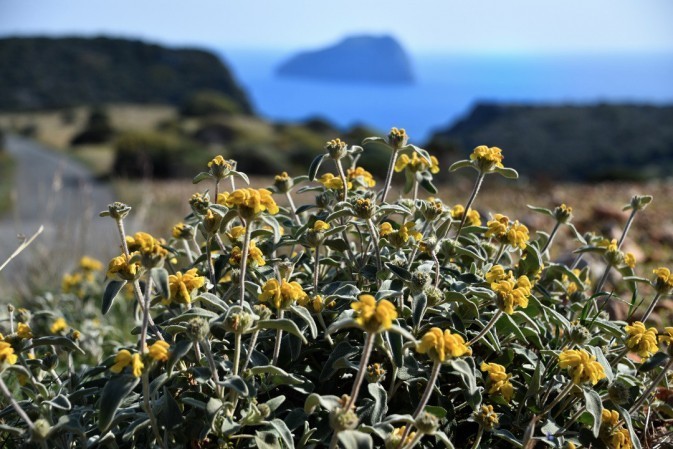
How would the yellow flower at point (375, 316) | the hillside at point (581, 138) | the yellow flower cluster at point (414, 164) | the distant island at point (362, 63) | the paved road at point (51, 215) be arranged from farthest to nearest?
the distant island at point (362, 63) → the hillside at point (581, 138) → the paved road at point (51, 215) → the yellow flower cluster at point (414, 164) → the yellow flower at point (375, 316)

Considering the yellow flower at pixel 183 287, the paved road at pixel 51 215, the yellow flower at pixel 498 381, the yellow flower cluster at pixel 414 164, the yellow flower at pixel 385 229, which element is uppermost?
the yellow flower cluster at pixel 414 164

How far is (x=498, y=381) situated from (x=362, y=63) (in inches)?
2704

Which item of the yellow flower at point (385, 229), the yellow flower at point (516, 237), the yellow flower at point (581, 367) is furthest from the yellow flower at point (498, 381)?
the yellow flower at point (385, 229)

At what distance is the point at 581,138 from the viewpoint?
3012 centimetres

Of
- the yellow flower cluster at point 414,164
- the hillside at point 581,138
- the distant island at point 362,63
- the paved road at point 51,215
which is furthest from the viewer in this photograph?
the distant island at point 362,63

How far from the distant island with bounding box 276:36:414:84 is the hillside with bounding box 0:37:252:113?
53.0 feet

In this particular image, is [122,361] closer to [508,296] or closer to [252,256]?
[252,256]

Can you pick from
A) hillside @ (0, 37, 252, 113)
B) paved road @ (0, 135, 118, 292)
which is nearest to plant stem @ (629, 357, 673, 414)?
paved road @ (0, 135, 118, 292)

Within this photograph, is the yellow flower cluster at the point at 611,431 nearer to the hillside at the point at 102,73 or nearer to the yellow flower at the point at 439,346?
the yellow flower at the point at 439,346

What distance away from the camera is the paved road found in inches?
178

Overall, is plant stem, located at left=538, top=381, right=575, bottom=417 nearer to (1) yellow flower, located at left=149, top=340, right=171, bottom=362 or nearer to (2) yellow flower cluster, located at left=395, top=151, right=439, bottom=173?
(2) yellow flower cluster, located at left=395, top=151, right=439, bottom=173

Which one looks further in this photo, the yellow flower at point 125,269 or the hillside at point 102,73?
the hillside at point 102,73

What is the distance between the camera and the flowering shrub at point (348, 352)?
4.71ft

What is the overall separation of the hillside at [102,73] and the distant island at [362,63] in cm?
1615
